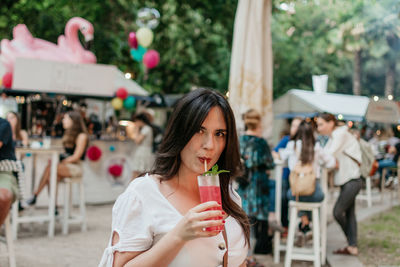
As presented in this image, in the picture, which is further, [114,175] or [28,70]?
[114,175]

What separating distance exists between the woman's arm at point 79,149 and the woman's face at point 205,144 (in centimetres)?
548

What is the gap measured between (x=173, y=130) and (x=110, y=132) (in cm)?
1042

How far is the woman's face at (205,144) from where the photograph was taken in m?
1.84

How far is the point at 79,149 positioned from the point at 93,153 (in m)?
2.38

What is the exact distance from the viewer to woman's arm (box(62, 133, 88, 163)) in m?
7.06

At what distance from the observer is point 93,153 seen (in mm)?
9445

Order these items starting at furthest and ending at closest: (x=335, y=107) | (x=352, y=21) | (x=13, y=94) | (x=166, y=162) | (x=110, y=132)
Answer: (x=352, y=21) → (x=335, y=107) → (x=110, y=132) → (x=13, y=94) → (x=166, y=162)

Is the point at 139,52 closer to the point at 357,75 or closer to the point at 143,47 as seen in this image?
the point at 143,47

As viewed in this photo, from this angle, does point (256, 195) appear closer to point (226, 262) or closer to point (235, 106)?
point (235, 106)

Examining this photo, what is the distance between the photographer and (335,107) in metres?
15.7

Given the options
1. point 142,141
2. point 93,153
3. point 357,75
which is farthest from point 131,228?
point 357,75

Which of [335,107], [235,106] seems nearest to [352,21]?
[335,107]

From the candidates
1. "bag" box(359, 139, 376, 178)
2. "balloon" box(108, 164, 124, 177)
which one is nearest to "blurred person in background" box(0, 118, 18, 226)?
"bag" box(359, 139, 376, 178)

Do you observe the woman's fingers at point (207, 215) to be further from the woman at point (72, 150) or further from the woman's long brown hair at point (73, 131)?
the woman's long brown hair at point (73, 131)
